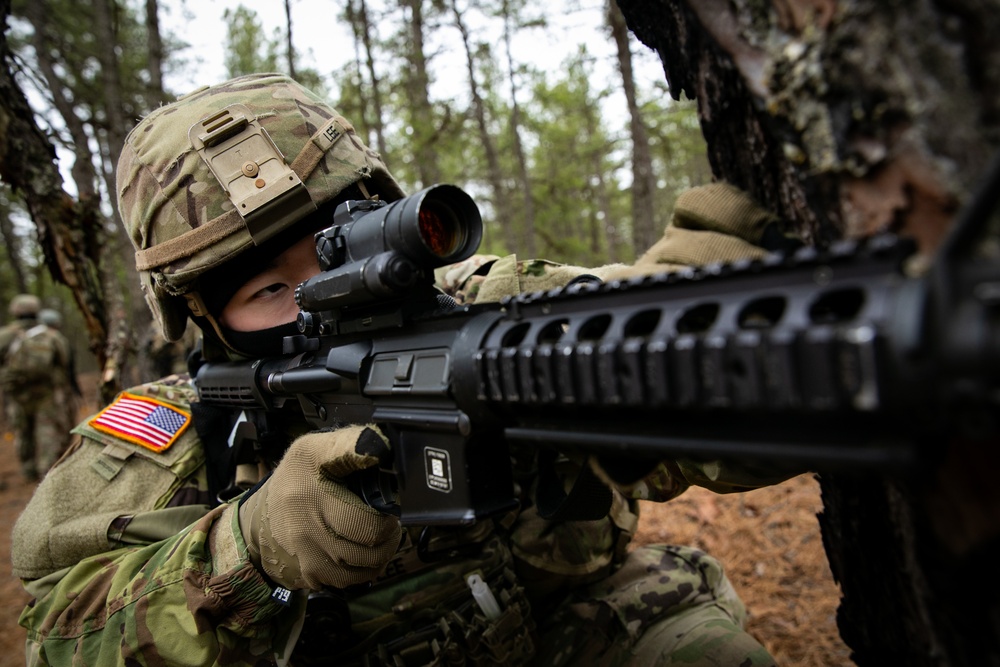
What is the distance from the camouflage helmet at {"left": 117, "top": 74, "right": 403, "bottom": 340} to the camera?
2.45m

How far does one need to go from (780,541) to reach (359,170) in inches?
141

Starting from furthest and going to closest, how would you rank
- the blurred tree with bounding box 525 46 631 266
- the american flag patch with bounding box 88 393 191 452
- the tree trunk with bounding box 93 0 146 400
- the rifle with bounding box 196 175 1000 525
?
the blurred tree with bounding box 525 46 631 266 < the tree trunk with bounding box 93 0 146 400 < the american flag patch with bounding box 88 393 191 452 < the rifle with bounding box 196 175 1000 525

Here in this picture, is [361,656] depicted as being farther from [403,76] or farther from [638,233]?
[403,76]

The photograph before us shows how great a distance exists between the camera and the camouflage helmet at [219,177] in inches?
96.3

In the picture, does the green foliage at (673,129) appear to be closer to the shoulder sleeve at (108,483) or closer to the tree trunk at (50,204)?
the shoulder sleeve at (108,483)

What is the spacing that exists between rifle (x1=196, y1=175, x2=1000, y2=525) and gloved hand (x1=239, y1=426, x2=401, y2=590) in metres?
0.08

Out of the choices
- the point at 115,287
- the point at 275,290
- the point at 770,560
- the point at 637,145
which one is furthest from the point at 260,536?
the point at 637,145

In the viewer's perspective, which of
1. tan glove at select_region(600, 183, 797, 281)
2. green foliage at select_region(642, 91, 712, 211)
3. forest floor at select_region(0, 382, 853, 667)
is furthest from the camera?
green foliage at select_region(642, 91, 712, 211)

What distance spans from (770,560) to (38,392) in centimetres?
1135

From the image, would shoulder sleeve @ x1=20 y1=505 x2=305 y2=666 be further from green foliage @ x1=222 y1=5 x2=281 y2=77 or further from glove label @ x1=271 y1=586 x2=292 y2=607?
green foliage @ x1=222 y1=5 x2=281 y2=77

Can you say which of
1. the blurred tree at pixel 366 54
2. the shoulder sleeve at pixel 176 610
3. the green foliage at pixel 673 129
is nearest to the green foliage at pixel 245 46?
the blurred tree at pixel 366 54

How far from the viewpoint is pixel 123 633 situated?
200cm

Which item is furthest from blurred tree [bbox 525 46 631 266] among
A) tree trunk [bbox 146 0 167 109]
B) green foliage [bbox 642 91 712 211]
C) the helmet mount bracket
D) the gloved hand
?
the gloved hand

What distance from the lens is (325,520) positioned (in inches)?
69.9
